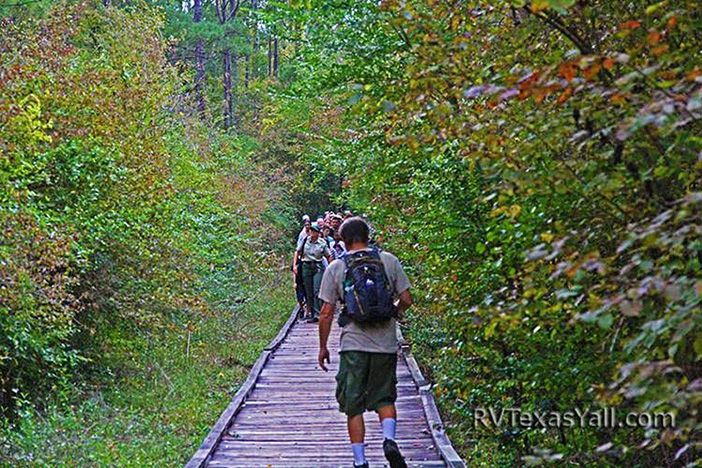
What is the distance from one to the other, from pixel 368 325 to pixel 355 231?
0.68m

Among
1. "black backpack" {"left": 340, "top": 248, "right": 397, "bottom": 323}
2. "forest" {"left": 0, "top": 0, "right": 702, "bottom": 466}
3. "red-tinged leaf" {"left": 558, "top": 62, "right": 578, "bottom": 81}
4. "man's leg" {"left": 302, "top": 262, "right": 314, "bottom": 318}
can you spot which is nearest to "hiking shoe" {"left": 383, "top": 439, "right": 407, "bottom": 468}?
"forest" {"left": 0, "top": 0, "right": 702, "bottom": 466}

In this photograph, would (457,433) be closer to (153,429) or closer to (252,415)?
(252,415)

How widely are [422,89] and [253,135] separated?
3212 centimetres

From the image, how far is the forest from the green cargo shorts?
0.36 metres

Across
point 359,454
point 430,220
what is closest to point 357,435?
point 359,454

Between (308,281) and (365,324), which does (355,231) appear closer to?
(365,324)

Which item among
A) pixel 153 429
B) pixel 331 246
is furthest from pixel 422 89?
pixel 331 246

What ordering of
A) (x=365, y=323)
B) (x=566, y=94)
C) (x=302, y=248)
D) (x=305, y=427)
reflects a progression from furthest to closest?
1. (x=302, y=248)
2. (x=305, y=427)
3. (x=365, y=323)
4. (x=566, y=94)

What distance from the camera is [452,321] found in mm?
6152

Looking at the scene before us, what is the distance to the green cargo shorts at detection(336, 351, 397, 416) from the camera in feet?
20.2

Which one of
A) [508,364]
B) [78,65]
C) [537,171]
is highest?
[78,65]

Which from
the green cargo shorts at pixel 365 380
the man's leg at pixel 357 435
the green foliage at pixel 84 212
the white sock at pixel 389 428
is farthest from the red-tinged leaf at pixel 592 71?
the green foliage at pixel 84 212

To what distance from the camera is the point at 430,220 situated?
7.05 m

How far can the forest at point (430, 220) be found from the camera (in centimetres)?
292
